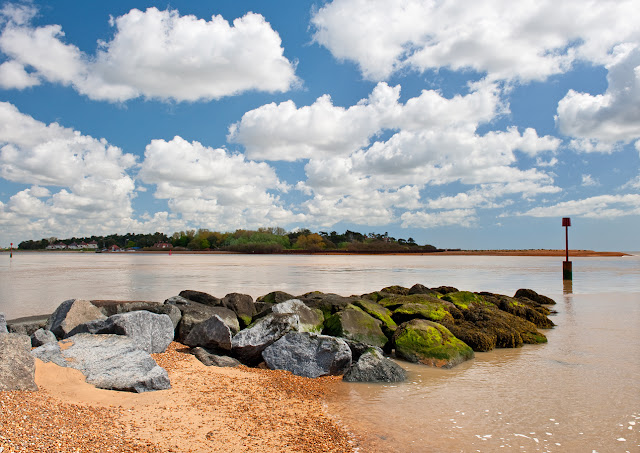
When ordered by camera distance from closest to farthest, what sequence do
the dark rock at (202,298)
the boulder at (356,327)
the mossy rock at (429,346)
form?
the mossy rock at (429,346)
the boulder at (356,327)
the dark rock at (202,298)

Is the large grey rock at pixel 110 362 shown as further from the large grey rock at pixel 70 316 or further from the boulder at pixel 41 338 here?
the large grey rock at pixel 70 316

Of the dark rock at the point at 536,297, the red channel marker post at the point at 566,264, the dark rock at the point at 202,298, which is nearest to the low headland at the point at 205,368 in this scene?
the dark rock at the point at 202,298

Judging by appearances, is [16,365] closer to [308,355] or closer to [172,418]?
[172,418]

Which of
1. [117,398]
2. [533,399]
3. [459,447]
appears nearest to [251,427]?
[117,398]

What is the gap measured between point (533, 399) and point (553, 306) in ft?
36.9

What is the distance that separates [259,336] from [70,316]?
316 cm

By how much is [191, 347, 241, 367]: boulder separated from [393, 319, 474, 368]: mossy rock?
9.40ft

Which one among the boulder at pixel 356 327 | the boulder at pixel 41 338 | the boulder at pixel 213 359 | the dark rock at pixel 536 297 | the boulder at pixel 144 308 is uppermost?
the boulder at pixel 144 308

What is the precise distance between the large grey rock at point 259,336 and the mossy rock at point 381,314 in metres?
2.41

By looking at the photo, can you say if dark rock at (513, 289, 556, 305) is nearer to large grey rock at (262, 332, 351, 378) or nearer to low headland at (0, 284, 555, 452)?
low headland at (0, 284, 555, 452)

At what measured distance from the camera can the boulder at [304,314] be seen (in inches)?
338

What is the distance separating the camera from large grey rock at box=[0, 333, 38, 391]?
462 centimetres

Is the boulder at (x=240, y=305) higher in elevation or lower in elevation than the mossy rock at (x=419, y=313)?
higher

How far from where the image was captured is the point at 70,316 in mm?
7410
